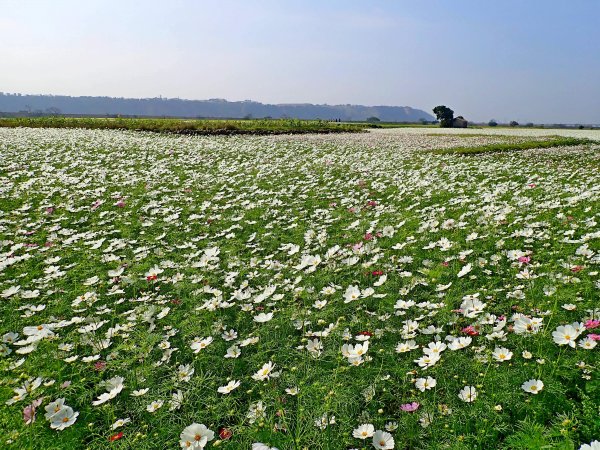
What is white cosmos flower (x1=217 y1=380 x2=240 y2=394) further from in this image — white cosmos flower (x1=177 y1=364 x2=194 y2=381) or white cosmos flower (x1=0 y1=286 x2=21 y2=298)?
white cosmos flower (x1=0 y1=286 x2=21 y2=298)

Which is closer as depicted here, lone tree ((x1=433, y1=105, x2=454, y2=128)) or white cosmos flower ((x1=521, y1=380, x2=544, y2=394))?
white cosmos flower ((x1=521, y1=380, x2=544, y2=394))

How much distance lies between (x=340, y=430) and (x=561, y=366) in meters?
1.51

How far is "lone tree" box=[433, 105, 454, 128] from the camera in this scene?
242ft

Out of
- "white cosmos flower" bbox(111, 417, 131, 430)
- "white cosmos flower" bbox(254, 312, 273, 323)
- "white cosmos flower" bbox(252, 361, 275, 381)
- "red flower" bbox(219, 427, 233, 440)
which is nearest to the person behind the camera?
"red flower" bbox(219, 427, 233, 440)

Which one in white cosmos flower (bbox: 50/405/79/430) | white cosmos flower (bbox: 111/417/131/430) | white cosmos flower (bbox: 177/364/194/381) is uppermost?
white cosmos flower (bbox: 177/364/194/381)

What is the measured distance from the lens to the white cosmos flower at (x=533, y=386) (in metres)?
2.38

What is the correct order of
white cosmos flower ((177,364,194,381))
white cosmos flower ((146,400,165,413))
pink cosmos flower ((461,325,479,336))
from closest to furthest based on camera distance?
1. white cosmos flower ((146,400,165,413))
2. white cosmos flower ((177,364,194,381))
3. pink cosmos flower ((461,325,479,336))

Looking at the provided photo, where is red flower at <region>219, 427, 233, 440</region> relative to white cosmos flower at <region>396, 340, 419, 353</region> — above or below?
below

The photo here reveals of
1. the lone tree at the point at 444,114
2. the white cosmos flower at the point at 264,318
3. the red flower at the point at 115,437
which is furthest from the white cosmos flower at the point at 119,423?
the lone tree at the point at 444,114

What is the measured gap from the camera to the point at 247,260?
516 centimetres

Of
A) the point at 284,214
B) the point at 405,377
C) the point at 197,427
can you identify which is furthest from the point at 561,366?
the point at 284,214

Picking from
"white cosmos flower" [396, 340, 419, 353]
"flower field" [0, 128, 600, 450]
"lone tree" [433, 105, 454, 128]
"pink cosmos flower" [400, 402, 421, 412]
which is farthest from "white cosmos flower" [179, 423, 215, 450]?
"lone tree" [433, 105, 454, 128]

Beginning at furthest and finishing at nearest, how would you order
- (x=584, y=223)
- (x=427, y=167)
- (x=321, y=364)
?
(x=427, y=167) < (x=584, y=223) < (x=321, y=364)

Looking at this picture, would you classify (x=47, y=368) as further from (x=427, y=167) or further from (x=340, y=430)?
(x=427, y=167)
